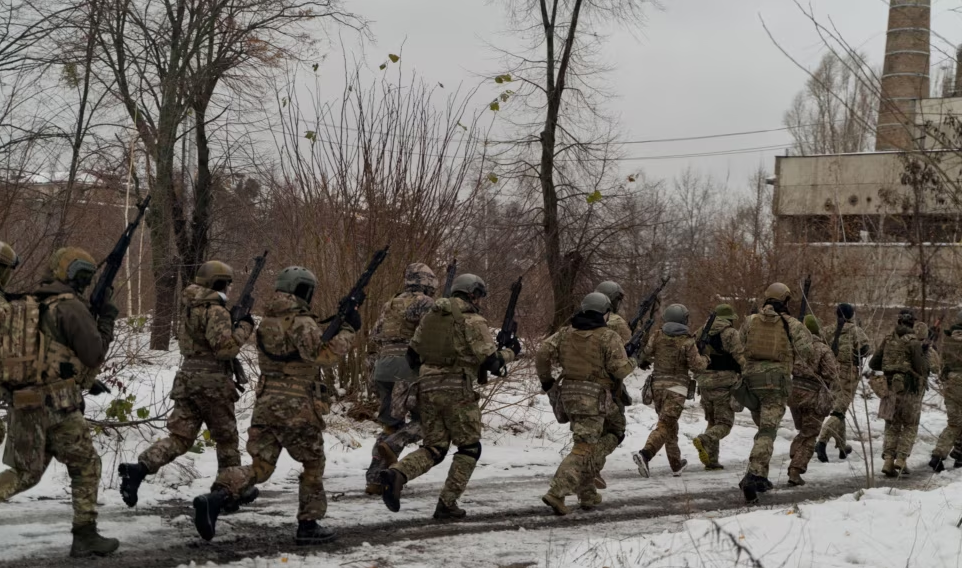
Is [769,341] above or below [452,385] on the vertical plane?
above

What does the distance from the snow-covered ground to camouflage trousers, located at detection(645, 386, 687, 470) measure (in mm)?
271

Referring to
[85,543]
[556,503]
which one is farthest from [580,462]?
[85,543]

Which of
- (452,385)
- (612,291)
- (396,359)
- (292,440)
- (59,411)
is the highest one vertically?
(612,291)

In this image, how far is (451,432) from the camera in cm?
685

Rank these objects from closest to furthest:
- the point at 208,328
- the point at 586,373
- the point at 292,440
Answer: the point at 292,440 < the point at 208,328 < the point at 586,373

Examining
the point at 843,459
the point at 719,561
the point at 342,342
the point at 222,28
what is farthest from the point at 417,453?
the point at 222,28

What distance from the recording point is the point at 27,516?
6266mm

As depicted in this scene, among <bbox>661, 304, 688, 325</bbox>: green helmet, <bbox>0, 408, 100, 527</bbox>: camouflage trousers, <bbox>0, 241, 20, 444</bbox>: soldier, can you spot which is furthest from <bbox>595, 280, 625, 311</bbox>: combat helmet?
<bbox>0, 241, 20, 444</bbox>: soldier

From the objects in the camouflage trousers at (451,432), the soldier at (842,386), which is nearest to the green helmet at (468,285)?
the camouflage trousers at (451,432)

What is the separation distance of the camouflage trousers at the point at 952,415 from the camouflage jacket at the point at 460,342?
6658 mm

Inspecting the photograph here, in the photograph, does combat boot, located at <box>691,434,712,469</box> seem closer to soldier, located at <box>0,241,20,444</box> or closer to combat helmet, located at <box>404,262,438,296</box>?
combat helmet, located at <box>404,262,438,296</box>

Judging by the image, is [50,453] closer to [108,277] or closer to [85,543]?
[85,543]

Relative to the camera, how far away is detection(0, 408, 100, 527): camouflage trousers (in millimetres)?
5199

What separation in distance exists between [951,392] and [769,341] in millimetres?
3495
